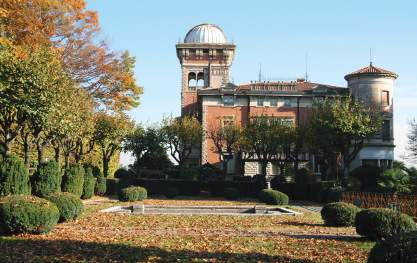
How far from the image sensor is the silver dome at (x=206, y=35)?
72.8 metres

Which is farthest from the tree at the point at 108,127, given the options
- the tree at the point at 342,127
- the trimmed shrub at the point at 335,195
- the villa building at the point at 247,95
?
the trimmed shrub at the point at 335,195

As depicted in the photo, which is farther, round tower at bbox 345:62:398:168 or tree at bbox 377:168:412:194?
round tower at bbox 345:62:398:168

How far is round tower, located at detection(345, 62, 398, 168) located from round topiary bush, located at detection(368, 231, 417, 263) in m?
41.8

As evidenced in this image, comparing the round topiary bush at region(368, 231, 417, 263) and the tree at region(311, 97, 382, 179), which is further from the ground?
the tree at region(311, 97, 382, 179)

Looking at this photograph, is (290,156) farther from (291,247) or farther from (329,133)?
(291,247)

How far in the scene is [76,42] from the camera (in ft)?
110

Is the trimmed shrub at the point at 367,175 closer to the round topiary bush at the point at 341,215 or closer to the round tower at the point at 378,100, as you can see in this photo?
the round tower at the point at 378,100

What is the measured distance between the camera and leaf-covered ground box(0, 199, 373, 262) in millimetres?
11289

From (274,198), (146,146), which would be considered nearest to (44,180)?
(274,198)

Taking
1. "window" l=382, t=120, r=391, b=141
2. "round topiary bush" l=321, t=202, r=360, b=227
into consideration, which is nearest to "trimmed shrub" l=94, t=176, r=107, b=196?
"round topiary bush" l=321, t=202, r=360, b=227

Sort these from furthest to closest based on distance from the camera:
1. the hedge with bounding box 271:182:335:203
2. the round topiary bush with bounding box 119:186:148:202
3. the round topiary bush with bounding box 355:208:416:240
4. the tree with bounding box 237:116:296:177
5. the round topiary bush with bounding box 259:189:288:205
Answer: the tree with bounding box 237:116:296:177, the hedge with bounding box 271:182:335:203, the round topiary bush with bounding box 119:186:148:202, the round topiary bush with bounding box 259:189:288:205, the round topiary bush with bounding box 355:208:416:240

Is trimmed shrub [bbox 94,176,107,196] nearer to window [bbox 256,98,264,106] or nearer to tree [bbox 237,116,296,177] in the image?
tree [bbox 237,116,296,177]

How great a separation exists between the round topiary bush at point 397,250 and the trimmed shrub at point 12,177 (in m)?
16.8

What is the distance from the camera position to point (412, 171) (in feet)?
96.8
